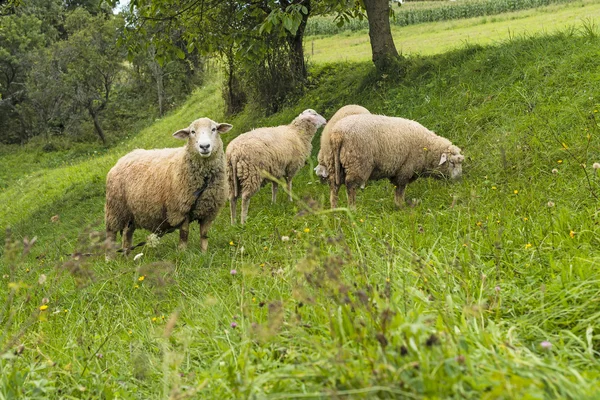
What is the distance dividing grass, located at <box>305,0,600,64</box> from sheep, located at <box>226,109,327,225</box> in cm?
475

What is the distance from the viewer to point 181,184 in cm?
643

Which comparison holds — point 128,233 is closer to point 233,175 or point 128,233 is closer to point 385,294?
point 233,175

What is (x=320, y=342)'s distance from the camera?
83.3 inches

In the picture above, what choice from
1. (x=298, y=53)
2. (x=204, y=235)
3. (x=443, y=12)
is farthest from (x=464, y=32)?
(x=204, y=235)

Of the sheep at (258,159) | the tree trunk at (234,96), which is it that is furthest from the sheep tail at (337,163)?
the tree trunk at (234,96)

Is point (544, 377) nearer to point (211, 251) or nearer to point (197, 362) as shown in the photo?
point (197, 362)

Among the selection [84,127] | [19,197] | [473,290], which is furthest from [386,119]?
[84,127]

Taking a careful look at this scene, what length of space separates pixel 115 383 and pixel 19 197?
17.7 meters

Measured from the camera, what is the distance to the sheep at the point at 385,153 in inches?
271

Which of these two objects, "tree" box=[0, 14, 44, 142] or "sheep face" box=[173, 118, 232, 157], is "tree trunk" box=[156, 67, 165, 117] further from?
"sheep face" box=[173, 118, 232, 157]

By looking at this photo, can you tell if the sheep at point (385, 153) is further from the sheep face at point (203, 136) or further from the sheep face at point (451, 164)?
the sheep face at point (203, 136)

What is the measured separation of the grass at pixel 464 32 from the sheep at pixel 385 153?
4.69 metres

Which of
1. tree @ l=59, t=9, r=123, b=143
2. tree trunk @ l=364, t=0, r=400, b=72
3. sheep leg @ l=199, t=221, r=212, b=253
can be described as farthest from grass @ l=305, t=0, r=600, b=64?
tree @ l=59, t=9, r=123, b=143

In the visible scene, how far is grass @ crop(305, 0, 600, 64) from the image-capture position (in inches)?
579
